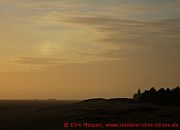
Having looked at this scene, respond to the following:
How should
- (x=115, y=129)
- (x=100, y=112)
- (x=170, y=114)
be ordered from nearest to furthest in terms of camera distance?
(x=115, y=129) < (x=170, y=114) < (x=100, y=112)

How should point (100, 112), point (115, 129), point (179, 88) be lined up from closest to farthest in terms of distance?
point (115, 129) < point (100, 112) < point (179, 88)

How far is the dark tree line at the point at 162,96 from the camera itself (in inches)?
3034

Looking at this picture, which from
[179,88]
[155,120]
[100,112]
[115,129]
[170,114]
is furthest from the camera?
[179,88]

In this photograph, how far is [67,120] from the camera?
52.8 metres

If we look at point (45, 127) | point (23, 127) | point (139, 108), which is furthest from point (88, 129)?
point (139, 108)

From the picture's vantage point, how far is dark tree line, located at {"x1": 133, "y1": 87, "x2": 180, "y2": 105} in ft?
253

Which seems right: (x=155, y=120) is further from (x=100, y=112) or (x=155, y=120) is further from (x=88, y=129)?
(x=100, y=112)

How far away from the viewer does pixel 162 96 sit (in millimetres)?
80875

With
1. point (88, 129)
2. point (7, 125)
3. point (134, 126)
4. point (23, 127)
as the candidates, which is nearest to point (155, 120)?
point (134, 126)

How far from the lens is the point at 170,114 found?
5031 centimetres

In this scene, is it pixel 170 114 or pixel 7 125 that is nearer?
pixel 170 114

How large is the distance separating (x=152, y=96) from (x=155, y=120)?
38.0m

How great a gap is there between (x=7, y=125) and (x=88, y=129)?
621 inches

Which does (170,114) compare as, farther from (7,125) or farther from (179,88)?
(179,88)
